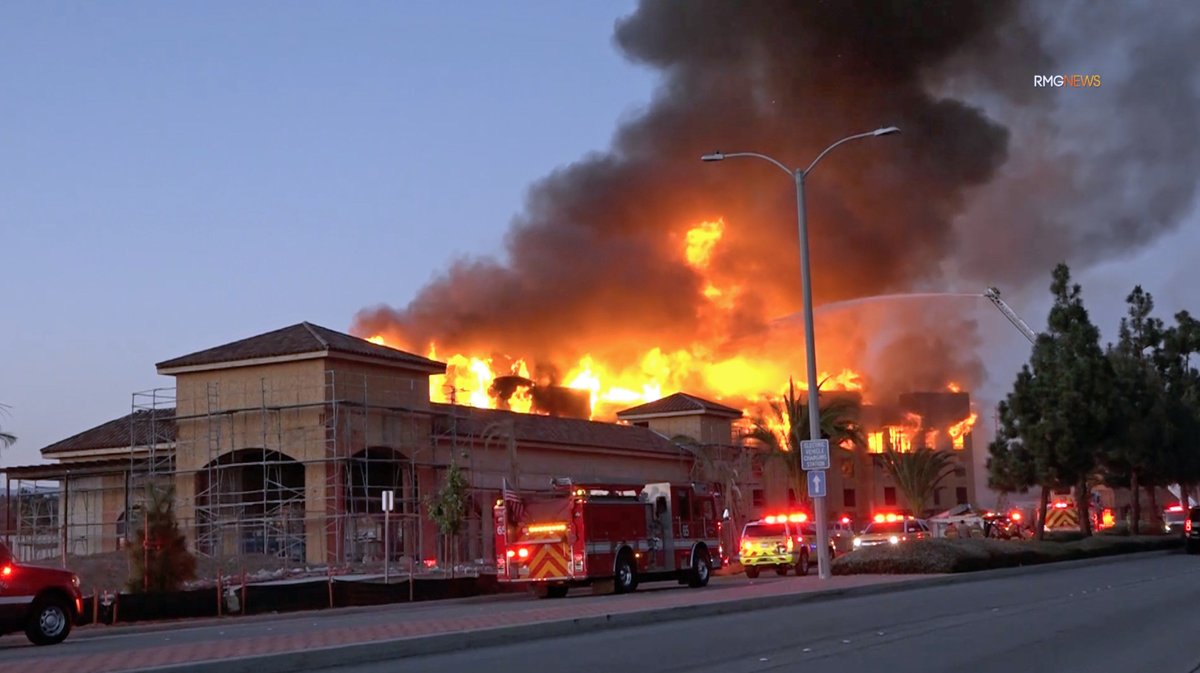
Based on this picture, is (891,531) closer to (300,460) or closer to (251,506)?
(300,460)

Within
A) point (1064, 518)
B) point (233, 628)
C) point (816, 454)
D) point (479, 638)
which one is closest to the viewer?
point (479, 638)

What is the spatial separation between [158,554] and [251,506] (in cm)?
1257

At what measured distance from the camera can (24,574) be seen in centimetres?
1928

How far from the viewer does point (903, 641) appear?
15.7m

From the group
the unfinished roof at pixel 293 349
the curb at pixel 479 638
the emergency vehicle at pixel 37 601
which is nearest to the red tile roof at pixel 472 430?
the unfinished roof at pixel 293 349

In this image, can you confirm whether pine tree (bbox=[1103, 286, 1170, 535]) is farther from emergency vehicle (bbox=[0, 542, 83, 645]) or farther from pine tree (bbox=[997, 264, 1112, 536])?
emergency vehicle (bbox=[0, 542, 83, 645])

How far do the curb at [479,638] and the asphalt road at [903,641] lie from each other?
0.35 m

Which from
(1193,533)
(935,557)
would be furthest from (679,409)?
(935,557)

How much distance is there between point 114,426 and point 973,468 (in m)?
58.7

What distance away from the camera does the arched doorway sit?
39250 mm

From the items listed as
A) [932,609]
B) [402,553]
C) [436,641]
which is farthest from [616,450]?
[436,641]

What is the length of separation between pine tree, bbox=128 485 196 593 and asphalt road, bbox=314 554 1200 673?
14.6 meters

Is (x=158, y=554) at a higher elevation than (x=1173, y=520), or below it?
higher

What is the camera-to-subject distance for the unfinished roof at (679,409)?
54.4m
